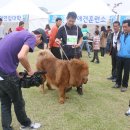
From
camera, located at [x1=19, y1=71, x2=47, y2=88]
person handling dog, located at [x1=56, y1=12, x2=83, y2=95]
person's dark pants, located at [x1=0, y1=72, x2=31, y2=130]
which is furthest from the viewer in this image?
person handling dog, located at [x1=56, y1=12, x2=83, y2=95]

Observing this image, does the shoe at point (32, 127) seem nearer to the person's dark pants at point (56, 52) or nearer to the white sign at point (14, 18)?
the person's dark pants at point (56, 52)

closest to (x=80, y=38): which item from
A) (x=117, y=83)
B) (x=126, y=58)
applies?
(x=126, y=58)

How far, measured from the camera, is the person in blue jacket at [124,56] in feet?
24.6

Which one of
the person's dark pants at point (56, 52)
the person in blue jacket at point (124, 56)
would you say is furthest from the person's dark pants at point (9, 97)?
the person's dark pants at point (56, 52)

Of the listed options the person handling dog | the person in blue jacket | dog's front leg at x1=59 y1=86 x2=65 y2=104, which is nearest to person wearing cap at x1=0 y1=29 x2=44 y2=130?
dog's front leg at x1=59 y1=86 x2=65 y2=104

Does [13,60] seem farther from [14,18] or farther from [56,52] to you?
[14,18]

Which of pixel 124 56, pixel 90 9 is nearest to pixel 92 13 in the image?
pixel 90 9

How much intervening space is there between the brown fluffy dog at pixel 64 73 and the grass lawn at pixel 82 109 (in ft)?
1.39

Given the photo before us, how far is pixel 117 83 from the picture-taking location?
8344 mm

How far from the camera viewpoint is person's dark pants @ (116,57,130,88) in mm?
7799

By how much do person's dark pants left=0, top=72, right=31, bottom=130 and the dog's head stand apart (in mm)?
1876

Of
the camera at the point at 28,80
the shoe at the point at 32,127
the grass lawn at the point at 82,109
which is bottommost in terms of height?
the grass lawn at the point at 82,109

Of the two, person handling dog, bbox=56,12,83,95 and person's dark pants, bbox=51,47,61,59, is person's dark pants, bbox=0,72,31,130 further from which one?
person's dark pants, bbox=51,47,61,59

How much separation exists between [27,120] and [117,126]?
1.61 m
